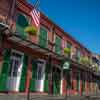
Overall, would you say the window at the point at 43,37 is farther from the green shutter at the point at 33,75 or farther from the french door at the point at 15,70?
the french door at the point at 15,70

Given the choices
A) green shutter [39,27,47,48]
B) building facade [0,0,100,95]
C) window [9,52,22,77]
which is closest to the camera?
building facade [0,0,100,95]

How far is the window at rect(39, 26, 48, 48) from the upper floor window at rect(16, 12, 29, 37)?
199 cm

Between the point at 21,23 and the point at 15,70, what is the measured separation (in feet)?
11.9

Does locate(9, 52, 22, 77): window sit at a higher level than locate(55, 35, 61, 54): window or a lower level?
lower

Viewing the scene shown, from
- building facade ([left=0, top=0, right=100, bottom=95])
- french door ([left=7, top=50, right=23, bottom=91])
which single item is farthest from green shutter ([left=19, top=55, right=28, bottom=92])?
french door ([left=7, top=50, right=23, bottom=91])

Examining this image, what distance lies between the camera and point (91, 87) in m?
31.4

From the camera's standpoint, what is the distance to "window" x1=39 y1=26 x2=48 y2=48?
1689cm

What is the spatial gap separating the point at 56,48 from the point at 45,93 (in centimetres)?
473

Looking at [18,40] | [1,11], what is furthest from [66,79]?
[1,11]

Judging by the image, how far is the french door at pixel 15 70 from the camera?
13696mm

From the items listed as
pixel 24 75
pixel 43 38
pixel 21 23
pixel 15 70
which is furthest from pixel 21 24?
pixel 24 75

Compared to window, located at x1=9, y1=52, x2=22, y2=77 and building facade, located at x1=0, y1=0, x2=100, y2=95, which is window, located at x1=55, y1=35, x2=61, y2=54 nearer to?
building facade, located at x1=0, y1=0, x2=100, y2=95

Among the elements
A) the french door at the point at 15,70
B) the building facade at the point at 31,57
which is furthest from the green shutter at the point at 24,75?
the french door at the point at 15,70

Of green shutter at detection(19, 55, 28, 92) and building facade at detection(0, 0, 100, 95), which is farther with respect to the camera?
green shutter at detection(19, 55, 28, 92)
